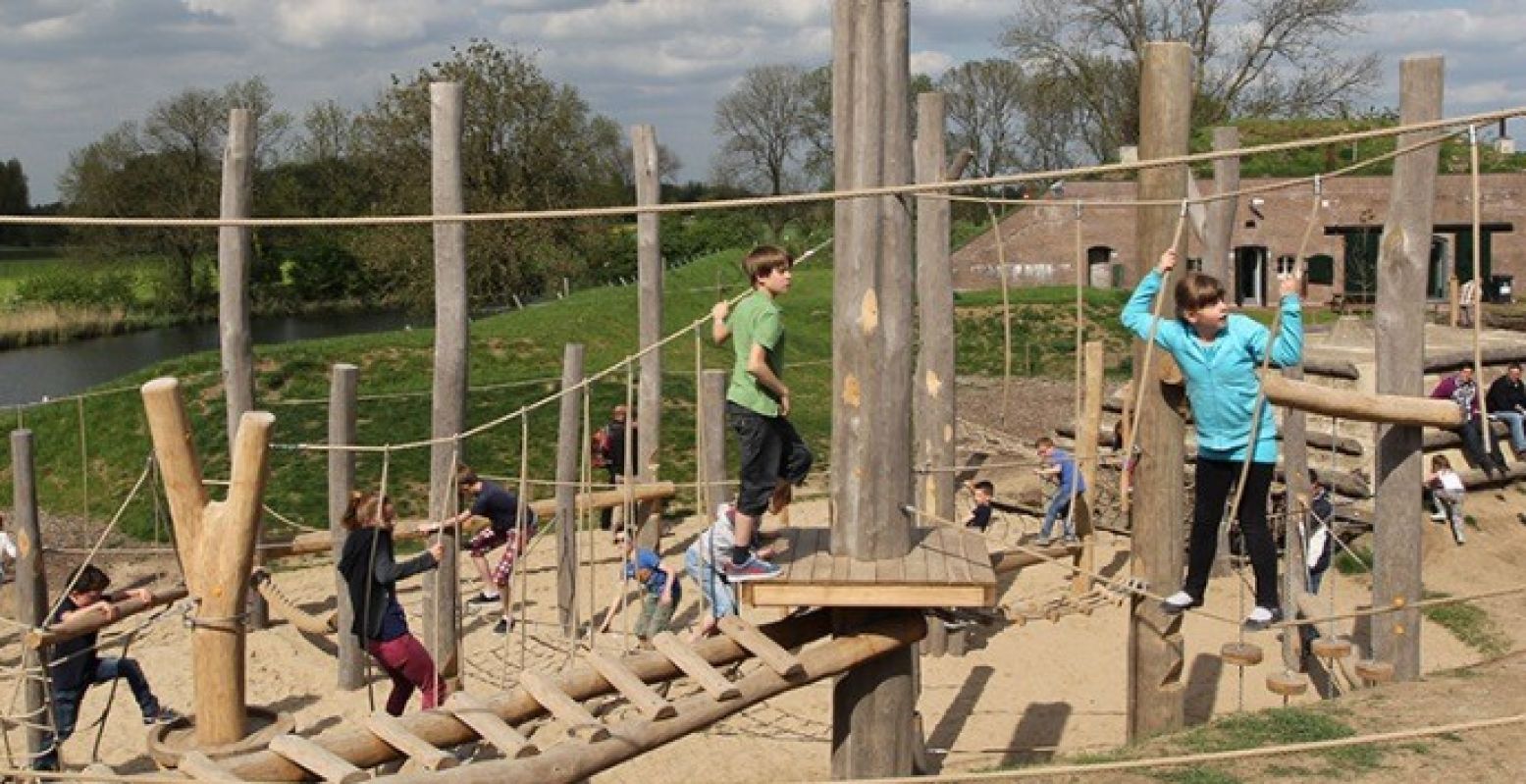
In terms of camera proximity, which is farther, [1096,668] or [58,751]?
[1096,668]

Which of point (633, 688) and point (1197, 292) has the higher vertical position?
point (1197, 292)

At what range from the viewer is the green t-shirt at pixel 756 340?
6547 mm

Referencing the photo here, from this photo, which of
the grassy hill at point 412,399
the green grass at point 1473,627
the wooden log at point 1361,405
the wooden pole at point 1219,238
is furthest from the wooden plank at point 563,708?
the grassy hill at point 412,399

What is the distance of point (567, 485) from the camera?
→ 35.6 feet

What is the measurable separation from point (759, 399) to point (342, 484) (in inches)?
195

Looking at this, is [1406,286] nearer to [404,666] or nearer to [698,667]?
[698,667]

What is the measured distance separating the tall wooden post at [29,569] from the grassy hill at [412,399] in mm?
3222

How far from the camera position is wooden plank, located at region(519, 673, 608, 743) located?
19.1 feet

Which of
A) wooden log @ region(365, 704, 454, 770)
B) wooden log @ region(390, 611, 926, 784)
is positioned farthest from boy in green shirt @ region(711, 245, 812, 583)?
wooden log @ region(365, 704, 454, 770)

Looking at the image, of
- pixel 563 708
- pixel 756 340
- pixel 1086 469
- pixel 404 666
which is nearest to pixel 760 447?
pixel 756 340

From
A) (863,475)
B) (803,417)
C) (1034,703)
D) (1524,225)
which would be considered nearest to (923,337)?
(1034,703)

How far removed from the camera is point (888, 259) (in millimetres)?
6070

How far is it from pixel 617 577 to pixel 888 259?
306 inches

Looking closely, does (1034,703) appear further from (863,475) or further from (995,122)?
(995,122)
